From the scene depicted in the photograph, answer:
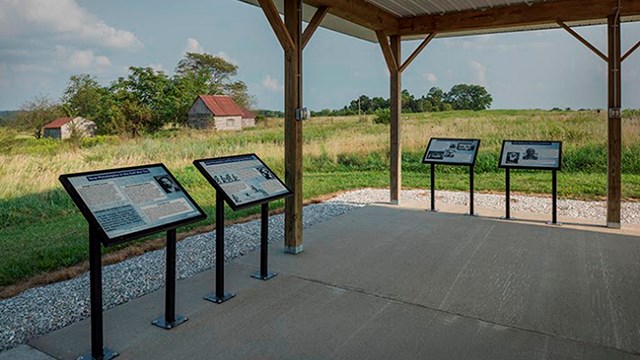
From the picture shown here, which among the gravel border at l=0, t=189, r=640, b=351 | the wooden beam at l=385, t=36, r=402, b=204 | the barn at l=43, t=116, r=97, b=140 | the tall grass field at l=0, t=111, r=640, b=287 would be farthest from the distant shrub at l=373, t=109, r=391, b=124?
the barn at l=43, t=116, r=97, b=140

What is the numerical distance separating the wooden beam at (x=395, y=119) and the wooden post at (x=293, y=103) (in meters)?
2.84

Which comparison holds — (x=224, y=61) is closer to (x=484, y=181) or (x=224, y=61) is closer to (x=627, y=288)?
(x=484, y=181)

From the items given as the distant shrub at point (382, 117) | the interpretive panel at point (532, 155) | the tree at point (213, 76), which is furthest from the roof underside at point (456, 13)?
the distant shrub at point (382, 117)

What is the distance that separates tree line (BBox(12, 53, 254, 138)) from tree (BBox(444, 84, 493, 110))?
247 inches

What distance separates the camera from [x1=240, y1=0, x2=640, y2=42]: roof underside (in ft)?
17.8

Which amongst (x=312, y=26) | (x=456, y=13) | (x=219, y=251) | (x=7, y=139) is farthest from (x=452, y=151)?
(x=7, y=139)

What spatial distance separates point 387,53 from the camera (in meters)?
6.93

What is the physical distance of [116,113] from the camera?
10398 millimetres

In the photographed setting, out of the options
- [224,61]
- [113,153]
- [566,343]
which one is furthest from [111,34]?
[566,343]

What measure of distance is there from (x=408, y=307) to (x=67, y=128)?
803 cm

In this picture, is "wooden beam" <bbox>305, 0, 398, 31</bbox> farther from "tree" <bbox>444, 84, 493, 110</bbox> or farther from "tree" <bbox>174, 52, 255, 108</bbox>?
"tree" <bbox>444, 84, 493, 110</bbox>

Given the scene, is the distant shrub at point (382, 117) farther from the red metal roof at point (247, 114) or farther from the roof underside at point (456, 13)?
the roof underside at point (456, 13)

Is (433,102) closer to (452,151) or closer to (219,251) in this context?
(452,151)

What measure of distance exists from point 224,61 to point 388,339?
13.2m
